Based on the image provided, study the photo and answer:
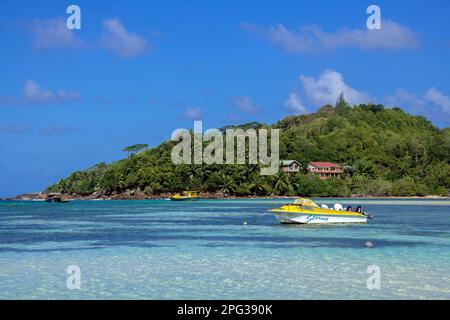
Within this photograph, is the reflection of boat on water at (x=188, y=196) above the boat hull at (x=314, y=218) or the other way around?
above

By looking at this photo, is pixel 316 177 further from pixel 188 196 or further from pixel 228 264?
pixel 228 264

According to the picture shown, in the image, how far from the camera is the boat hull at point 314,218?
129 feet

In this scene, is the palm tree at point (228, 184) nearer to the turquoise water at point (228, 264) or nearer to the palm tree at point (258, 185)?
the palm tree at point (258, 185)

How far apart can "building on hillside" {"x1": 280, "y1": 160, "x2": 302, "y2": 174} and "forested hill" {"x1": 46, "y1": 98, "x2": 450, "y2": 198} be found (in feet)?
8.32

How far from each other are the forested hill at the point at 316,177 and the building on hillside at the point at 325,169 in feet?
6.75

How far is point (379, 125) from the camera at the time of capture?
559ft

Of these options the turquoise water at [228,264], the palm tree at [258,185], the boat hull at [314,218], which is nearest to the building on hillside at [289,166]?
the palm tree at [258,185]

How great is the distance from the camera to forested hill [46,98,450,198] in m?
126

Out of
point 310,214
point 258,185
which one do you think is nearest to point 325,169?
point 258,185

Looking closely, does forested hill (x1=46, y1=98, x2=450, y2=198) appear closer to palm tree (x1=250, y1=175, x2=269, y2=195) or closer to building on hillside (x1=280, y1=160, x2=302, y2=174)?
palm tree (x1=250, y1=175, x2=269, y2=195)

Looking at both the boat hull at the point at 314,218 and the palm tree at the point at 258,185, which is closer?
the boat hull at the point at 314,218

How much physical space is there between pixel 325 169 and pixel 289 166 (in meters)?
8.74

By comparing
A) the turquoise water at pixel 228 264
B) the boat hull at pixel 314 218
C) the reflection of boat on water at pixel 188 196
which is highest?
the reflection of boat on water at pixel 188 196
